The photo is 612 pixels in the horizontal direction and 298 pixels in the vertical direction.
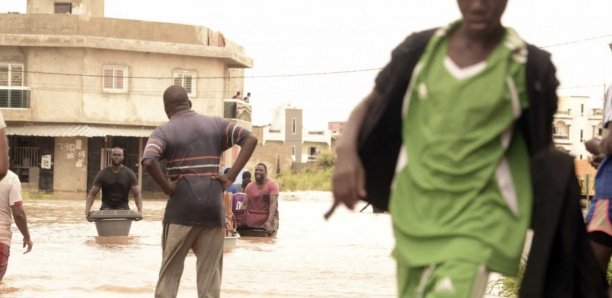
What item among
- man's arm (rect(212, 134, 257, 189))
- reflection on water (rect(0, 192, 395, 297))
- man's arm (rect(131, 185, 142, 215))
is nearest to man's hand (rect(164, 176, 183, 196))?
man's arm (rect(212, 134, 257, 189))

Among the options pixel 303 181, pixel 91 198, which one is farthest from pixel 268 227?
pixel 303 181

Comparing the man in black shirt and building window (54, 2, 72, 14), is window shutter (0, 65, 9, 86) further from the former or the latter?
the man in black shirt

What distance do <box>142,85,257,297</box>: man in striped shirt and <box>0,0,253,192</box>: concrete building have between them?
141ft

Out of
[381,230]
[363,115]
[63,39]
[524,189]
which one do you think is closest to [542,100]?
[524,189]

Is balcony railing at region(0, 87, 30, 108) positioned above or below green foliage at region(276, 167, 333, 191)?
above

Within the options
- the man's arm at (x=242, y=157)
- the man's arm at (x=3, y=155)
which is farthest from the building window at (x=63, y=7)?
the man's arm at (x=3, y=155)

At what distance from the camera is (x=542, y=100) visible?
434cm

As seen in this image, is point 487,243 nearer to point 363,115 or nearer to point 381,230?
point 363,115

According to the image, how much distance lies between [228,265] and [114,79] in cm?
3754

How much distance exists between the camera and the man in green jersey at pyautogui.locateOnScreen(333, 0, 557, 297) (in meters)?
4.13

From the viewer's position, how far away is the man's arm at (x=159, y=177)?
873 centimetres

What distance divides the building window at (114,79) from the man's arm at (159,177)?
44.6 meters

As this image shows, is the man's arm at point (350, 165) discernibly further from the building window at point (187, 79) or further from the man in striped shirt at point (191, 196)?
the building window at point (187, 79)

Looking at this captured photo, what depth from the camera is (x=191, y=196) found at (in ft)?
28.7
